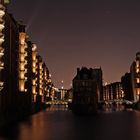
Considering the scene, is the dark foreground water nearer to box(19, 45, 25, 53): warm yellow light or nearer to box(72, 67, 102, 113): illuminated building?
box(19, 45, 25, 53): warm yellow light

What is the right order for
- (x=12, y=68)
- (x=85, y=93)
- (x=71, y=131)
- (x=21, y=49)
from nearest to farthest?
(x=71, y=131) → (x=12, y=68) → (x=21, y=49) → (x=85, y=93)

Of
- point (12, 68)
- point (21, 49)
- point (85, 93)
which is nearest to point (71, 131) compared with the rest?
point (12, 68)

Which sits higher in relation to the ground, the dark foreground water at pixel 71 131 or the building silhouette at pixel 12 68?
the building silhouette at pixel 12 68

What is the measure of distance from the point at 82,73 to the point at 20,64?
55795 mm

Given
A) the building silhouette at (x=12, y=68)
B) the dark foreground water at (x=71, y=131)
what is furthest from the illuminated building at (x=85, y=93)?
the dark foreground water at (x=71, y=131)

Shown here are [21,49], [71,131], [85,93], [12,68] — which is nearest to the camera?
[71,131]

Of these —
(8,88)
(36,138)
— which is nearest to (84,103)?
(8,88)

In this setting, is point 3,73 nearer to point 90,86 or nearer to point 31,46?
point 31,46

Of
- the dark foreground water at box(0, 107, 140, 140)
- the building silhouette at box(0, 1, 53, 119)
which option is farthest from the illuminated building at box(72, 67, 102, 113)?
the dark foreground water at box(0, 107, 140, 140)

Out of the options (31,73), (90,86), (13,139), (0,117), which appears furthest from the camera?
(90,86)

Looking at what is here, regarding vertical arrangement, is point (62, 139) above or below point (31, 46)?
below

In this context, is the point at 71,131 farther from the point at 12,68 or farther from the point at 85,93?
the point at 85,93

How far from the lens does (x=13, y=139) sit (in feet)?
150

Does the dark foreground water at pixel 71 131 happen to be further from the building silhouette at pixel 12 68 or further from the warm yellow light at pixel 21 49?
the warm yellow light at pixel 21 49
